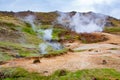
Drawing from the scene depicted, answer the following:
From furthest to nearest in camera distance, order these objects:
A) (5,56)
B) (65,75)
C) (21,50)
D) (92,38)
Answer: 1. (92,38)
2. (21,50)
3. (5,56)
4. (65,75)

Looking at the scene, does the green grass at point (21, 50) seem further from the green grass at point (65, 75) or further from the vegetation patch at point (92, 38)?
the vegetation patch at point (92, 38)

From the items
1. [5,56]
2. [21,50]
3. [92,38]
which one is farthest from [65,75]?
[92,38]

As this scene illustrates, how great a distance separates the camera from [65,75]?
27594 mm

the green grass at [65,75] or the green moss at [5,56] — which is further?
the green moss at [5,56]

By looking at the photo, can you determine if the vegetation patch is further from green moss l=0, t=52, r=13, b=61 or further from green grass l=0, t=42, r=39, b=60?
green moss l=0, t=52, r=13, b=61

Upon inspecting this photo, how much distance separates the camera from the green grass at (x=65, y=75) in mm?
26688

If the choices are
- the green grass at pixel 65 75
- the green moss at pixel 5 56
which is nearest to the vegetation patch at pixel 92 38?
the green moss at pixel 5 56

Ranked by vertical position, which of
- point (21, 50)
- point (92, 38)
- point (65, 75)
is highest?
point (21, 50)

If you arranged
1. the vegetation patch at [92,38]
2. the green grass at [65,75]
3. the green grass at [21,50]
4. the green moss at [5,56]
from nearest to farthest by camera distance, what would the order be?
the green grass at [65,75] < the green moss at [5,56] < the green grass at [21,50] < the vegetation patch at [92,38]

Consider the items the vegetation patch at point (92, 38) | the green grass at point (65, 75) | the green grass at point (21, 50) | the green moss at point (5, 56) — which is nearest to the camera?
the green grass at point (65, 75)

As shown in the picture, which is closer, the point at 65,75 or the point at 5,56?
the point at 65,75

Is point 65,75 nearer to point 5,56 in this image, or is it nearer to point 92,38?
point 5,56

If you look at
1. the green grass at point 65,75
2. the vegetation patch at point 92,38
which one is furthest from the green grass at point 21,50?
the vegetation patch at point 92,38

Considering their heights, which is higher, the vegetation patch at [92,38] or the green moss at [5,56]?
the green moss at [5,56]
